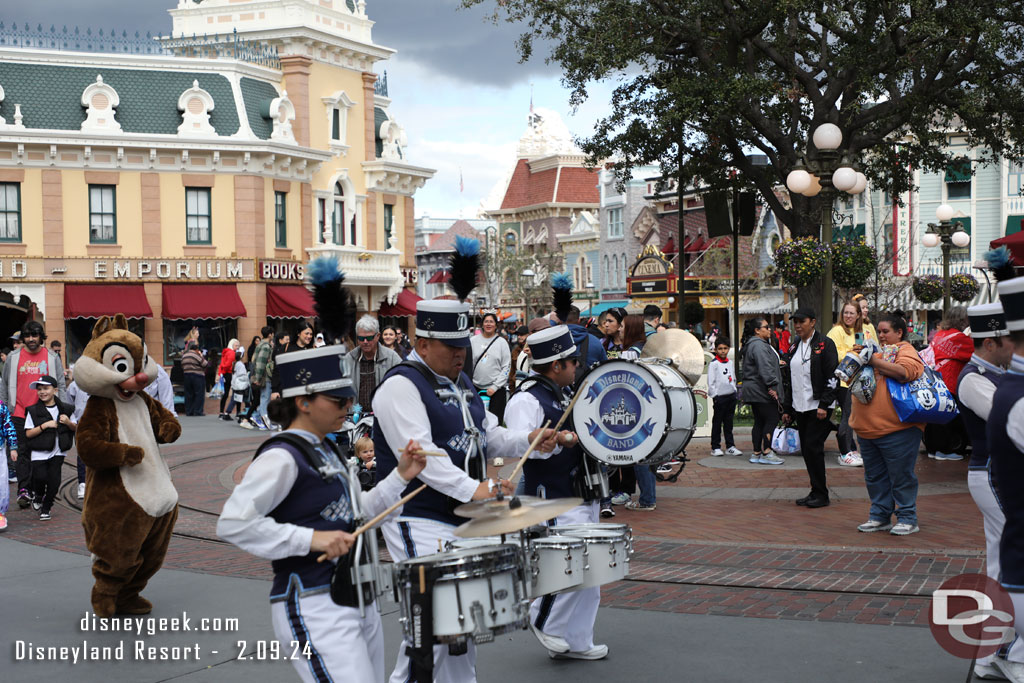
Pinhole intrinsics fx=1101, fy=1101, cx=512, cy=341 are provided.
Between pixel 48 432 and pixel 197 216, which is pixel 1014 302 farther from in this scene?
pixel 197 216

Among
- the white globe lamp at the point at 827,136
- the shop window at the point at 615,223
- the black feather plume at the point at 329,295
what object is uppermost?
the shop window at the point at 615,223

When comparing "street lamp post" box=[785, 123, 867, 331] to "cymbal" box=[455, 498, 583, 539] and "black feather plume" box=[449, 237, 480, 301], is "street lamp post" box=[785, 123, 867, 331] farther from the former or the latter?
"cymbal" box=[455, 498, 583, 539]

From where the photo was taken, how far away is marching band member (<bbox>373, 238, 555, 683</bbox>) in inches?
185

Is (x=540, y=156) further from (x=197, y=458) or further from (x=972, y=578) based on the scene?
(x=972, y=578)

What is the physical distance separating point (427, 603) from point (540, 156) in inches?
2793

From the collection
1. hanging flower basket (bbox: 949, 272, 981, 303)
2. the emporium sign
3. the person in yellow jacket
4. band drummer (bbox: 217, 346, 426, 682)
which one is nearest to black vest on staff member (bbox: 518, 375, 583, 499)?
band drummer (bbox: 217, 346, 426, 682)

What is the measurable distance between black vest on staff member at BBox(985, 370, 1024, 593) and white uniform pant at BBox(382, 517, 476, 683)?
2.29 m

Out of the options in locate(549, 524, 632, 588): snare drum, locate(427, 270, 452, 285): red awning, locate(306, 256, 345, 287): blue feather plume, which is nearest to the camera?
locate(306, 256, 345, 287): blue feather plume

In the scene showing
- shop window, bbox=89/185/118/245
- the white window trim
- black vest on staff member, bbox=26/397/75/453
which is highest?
the white window trim

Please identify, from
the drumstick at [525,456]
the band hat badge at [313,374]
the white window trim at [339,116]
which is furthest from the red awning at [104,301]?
the band hat badge at [313,374]

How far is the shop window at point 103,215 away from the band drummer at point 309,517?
29.0m

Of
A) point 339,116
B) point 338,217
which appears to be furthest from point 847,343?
point 339,116

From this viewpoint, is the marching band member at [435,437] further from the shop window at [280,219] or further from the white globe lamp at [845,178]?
the shop window at [280,219]

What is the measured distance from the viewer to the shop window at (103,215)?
3088 cm
